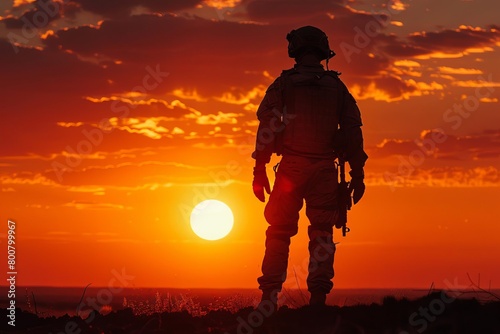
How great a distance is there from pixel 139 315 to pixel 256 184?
2.59m

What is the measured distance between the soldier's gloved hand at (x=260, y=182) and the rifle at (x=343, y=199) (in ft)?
3.59

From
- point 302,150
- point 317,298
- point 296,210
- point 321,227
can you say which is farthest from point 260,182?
point 317,298

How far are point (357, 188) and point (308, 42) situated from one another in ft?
7.66

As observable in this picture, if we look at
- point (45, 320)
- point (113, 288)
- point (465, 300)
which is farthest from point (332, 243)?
point (45, 320)

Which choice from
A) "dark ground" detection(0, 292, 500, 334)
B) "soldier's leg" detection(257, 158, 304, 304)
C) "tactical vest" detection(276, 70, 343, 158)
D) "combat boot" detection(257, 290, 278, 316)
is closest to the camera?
"dark ground" detection(0, 292, 500, 334)

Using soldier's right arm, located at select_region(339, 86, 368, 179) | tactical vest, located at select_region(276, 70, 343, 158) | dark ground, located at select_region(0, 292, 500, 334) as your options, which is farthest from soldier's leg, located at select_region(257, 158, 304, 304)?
soldier's right arm, located at select_region(339, 86, 368, 179)

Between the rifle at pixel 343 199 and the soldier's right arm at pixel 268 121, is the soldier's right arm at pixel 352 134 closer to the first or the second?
the rifle at pixel 343 199

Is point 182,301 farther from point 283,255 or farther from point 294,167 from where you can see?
point 294,167

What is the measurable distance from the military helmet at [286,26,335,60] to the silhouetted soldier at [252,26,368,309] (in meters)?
0.02

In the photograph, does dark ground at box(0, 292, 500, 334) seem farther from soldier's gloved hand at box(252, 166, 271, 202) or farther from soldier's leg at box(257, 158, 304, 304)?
soldier's gloved hand at box(252, 166, 271, 202)

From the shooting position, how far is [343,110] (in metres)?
13.7

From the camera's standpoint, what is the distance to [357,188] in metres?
13.8

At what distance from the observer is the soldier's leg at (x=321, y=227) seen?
1298cm

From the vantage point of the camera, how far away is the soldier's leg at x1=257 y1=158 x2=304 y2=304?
13.2 metres
